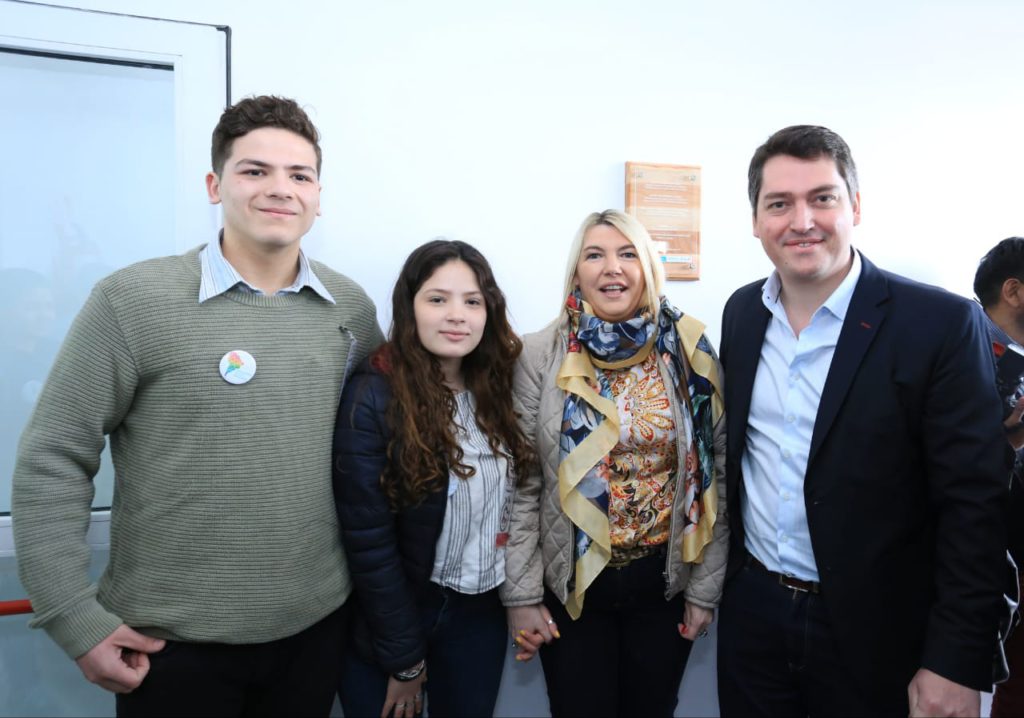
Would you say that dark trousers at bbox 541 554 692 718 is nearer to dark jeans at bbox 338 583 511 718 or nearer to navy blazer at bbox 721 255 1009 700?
dark jeans at bbox 338 583 511 718

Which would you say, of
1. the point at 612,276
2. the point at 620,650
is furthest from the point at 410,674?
the point at 612,276

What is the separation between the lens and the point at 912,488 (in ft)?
4.11

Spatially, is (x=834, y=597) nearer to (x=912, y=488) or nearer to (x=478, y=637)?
(x=912, y=488)

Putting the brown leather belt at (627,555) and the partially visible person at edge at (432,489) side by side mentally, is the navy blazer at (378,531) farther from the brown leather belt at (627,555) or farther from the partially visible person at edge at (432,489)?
the brown leather belt at (627,555)

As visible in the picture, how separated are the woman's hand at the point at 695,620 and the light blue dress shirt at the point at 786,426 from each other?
240 mm

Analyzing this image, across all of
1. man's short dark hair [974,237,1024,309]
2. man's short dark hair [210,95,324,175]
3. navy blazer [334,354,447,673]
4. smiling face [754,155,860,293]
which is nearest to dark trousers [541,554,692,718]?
navy blazer [334,354,447,673]

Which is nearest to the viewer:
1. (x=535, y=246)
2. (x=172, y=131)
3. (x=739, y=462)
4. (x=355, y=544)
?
(x=355, y=544)

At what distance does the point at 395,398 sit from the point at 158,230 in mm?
966

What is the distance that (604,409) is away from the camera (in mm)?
1488

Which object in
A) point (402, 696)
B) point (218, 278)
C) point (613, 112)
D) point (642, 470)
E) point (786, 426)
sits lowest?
point (402, 696)

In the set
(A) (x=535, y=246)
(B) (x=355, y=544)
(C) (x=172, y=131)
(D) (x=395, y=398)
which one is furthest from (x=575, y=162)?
(B) (x=355, y=544)

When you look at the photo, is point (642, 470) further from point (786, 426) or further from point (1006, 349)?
point (1006, 349)

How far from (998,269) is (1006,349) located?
0.52 m

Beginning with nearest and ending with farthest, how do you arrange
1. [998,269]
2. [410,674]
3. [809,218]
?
1. [809,218]
2. [410,674]
3. [998,269]
